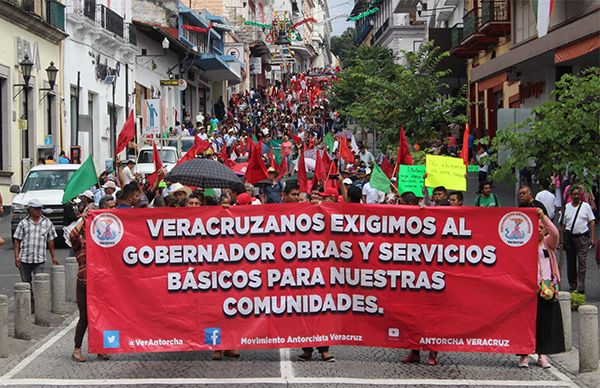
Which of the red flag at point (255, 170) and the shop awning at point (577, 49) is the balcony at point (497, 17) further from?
the red flag at point (255, 170)

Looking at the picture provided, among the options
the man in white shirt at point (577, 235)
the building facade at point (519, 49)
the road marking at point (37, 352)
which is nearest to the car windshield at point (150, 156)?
the building facade at point (519, 49)

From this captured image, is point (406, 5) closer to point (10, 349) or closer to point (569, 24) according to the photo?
point (569, 24)

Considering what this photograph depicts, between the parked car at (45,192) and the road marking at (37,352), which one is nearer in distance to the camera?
the road marking at (37,352)

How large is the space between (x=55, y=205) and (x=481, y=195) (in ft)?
34.0

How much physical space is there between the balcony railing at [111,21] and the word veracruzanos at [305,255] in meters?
33.1

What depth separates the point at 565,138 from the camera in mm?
15148

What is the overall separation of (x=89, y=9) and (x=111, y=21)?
299 cm

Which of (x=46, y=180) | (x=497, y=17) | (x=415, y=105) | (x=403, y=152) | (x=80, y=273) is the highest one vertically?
(x=497, y=17)

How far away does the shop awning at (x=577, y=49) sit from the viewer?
2414cm

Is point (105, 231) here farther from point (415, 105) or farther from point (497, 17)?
point (497, 17)

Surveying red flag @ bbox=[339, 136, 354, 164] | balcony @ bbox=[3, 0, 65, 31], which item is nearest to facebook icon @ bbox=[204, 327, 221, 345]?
red flag @ bbox=[339, 136, 354, 164]

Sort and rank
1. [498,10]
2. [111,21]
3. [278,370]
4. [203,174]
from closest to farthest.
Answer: [278,370] → [203,174] → [498,10] → [111,21]

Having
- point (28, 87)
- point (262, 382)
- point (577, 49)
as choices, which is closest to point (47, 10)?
point (28, 87)

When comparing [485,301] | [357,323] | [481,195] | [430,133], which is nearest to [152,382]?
[357,323]
